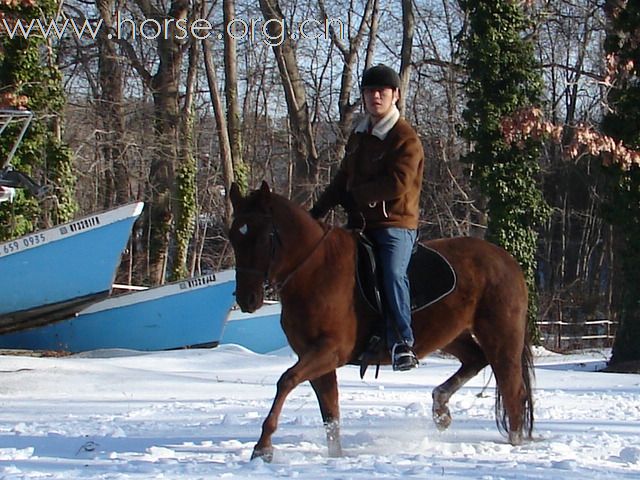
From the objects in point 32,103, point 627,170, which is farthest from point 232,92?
point 627,170

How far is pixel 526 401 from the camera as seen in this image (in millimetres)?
7137

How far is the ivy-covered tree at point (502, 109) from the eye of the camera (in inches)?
770

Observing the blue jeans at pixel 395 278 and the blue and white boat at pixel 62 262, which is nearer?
the blue jeans at pixel 395 278

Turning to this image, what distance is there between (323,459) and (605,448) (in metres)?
1.91

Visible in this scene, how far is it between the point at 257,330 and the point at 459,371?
49.2ft

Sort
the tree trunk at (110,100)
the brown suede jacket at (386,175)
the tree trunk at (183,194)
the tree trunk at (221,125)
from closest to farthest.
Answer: the brown suede jacket at (386,175) → the tree trunk at (221,125) → the tree trunk at (183,194) → the tree trunk at (110,100)

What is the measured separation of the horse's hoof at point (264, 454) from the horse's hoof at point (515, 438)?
6.41ft

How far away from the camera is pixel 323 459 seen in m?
5.95

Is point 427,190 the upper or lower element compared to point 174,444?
upper

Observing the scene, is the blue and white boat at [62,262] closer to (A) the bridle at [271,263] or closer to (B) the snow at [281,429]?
(B) the snow at [281,429]

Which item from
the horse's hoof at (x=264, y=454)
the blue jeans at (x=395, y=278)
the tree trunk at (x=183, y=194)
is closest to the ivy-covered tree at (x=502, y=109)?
the tree trunk at (x=183, y=194)

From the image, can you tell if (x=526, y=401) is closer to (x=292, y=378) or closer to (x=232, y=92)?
(x=292, y=378)

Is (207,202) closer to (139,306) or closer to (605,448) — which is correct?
(139,306)

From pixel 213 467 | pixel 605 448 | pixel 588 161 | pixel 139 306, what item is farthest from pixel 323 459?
pixel 588 161
